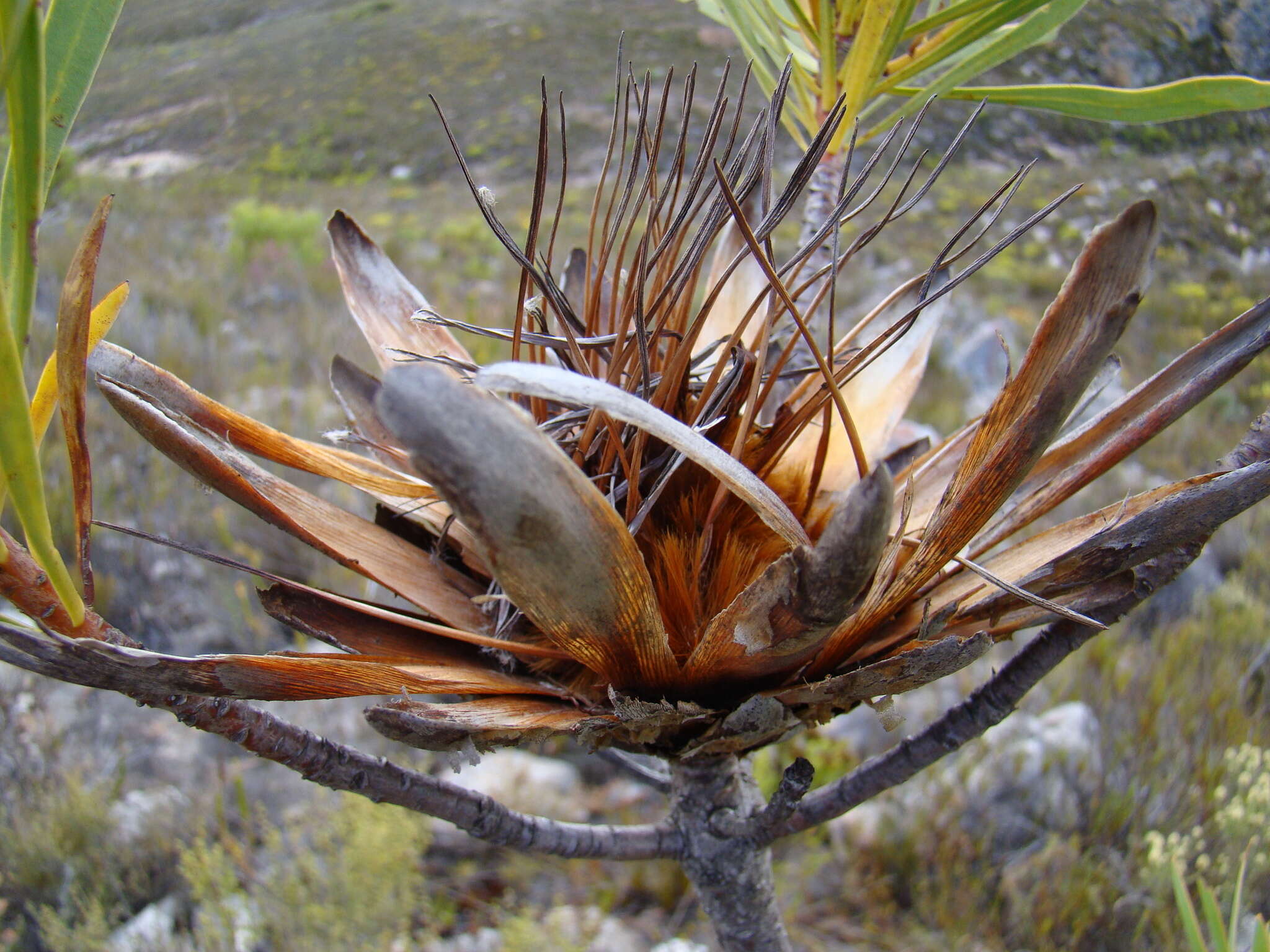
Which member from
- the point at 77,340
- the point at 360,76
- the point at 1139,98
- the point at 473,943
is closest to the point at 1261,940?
the point at 1139,98

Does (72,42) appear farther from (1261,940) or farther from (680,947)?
(680,947)

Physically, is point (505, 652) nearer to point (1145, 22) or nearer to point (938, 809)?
point (938, 809)

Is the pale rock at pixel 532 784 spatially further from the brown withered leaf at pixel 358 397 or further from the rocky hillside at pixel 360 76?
the rocky hillside at pixel 360 76

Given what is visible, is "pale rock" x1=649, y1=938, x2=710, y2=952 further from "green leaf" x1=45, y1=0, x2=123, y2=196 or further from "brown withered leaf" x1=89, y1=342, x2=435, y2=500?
"green leaf" x1=45, y1=0, x2=123, y2=196

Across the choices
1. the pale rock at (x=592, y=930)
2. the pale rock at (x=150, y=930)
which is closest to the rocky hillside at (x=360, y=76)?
the pale rock at (x=150, y=930)

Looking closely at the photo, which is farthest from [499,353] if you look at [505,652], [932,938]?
[505,652]

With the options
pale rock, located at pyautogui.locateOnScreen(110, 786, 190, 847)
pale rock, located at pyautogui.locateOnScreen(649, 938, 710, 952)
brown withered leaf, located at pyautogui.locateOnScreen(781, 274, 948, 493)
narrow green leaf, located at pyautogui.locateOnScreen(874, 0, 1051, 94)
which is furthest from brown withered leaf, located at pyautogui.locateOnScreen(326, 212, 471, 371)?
pale rock, located at pyautogui.locateOnScreen(110, 786, 190, 847)
